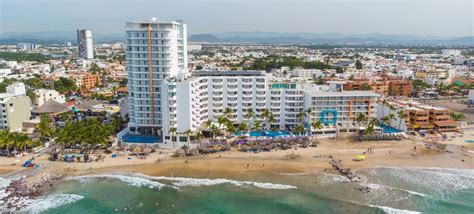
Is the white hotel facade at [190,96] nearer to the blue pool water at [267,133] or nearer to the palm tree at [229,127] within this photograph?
the blue pool water at [267,133]

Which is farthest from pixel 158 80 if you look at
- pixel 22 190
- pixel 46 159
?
pixel 22 190

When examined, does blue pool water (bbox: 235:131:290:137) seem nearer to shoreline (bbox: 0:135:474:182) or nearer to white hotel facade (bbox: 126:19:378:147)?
white hotel facade (bbox: 126:19:378:147)

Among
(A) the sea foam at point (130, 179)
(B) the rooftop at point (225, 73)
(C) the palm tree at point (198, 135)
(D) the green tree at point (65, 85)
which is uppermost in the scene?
(B) the rooftop at point (225, 73)

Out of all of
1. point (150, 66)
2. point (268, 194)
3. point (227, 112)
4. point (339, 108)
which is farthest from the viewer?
point (339, 108)

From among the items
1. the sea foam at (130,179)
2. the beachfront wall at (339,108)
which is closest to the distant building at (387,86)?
the beachfront wall at (339,108)

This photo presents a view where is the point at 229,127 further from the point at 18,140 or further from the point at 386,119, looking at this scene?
the point at 18,140

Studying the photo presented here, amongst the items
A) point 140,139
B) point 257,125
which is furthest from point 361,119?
point 140,139

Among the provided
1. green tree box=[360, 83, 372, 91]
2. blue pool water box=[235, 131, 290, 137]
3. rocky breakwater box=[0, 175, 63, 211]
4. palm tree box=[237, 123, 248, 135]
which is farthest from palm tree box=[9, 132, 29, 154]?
green tree box=[360, 83, 372, 91]

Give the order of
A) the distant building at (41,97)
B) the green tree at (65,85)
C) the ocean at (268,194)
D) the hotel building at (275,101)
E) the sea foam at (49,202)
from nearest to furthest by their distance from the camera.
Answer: the sea foam at (49,202) < the ocean at (268,194) < the hotel building at (275,101) < the distant building at (41,97) < the green tree at (65,85)
